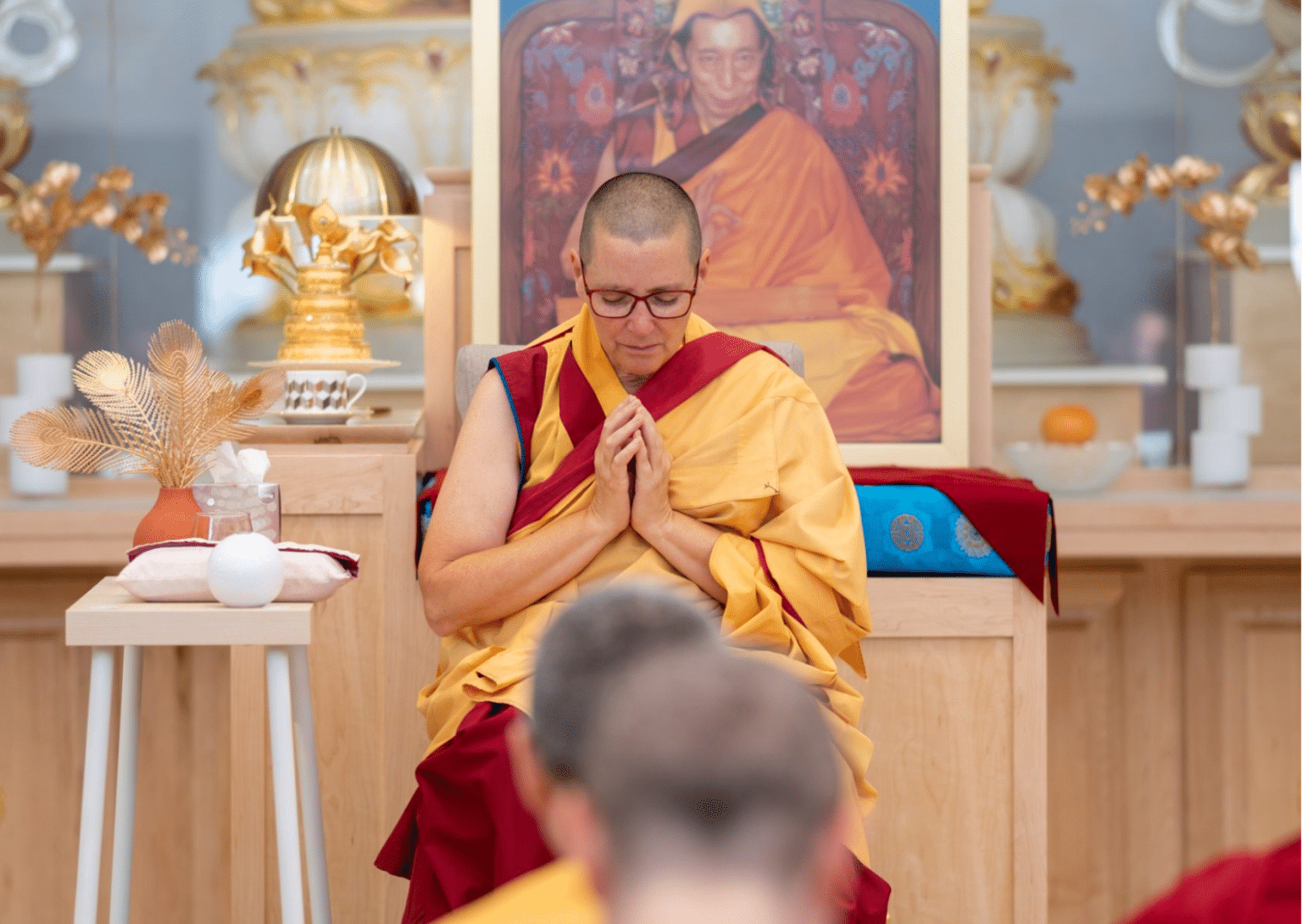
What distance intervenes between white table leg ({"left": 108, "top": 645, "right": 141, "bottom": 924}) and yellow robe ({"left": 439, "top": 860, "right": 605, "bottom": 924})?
4.58ft

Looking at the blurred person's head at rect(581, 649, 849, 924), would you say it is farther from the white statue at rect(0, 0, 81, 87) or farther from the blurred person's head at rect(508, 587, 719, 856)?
the white statue at rect(0, 0, 81, 87)

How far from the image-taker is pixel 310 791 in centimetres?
211

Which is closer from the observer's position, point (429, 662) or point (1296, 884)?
point (1296, 884)

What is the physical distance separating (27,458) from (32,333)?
1.62 metres

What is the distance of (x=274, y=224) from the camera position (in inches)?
119

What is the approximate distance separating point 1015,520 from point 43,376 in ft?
7.56

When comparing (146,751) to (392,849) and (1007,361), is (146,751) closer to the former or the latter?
(392,849)

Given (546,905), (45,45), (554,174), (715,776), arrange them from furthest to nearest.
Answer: (45,45) → (554,174) → (546,905) → (715,776)

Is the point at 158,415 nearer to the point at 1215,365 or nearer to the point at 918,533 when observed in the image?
the point at 918,533

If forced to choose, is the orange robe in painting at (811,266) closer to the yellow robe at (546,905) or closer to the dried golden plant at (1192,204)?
the dried golden plant at (1192,204)

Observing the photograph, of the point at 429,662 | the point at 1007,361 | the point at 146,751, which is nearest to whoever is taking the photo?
the point at 429,662

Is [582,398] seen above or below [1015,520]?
above

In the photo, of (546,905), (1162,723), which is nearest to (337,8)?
(1162,723)

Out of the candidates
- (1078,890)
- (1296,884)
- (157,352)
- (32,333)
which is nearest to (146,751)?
(32,333)
